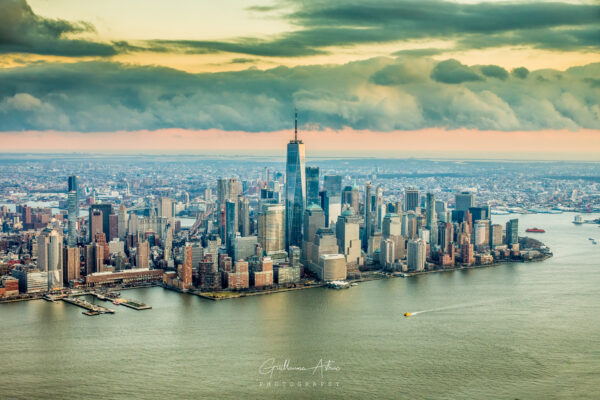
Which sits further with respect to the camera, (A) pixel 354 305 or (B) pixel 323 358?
(A) pixel 354 305

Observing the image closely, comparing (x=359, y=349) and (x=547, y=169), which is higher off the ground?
(x=547, y=169)

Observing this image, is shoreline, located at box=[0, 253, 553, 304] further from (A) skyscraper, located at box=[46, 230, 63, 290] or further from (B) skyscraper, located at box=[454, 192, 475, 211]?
(B) skyscraper, located at box=[454, 192, 475, 211]

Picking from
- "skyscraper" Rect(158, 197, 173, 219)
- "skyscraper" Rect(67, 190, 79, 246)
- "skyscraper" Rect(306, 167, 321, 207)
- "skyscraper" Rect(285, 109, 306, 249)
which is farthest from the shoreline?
"skyscraper" Rect(158, 197, 173, 219)

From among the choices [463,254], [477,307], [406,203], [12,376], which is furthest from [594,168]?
[12,376]

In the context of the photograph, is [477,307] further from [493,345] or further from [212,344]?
[212,344]

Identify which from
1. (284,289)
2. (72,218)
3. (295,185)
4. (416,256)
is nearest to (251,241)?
(284,289)

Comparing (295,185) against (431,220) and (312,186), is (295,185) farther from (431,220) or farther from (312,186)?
(431,220)
